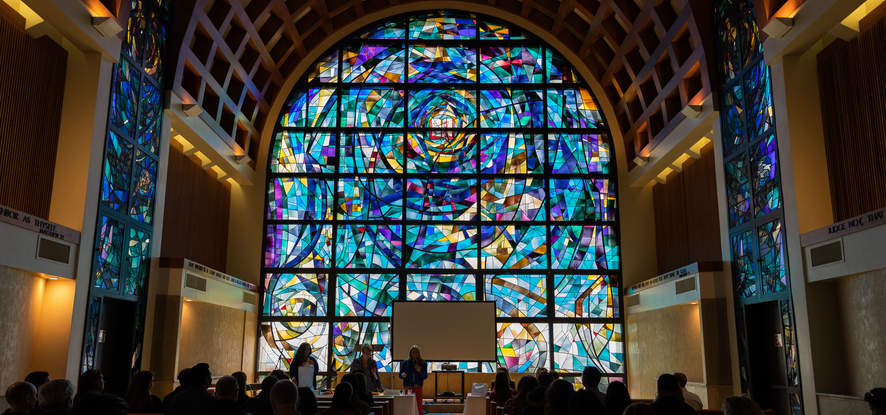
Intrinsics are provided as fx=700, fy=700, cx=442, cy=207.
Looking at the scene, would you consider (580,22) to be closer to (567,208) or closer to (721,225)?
(567,208)

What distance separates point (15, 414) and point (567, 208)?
13907 millimetres

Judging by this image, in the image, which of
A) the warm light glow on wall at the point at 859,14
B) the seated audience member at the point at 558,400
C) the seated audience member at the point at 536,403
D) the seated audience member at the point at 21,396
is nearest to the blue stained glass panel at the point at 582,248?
the warm light glow on wall at the point at 859,14

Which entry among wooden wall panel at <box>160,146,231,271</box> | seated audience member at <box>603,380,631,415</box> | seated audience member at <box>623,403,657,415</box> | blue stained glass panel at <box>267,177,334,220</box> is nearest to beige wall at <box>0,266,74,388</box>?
wooden wall panel at <box>160,146,231,271</box>

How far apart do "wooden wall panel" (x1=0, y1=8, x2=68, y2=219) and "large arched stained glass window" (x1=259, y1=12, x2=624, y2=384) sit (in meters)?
7.15

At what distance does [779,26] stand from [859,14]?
970mm

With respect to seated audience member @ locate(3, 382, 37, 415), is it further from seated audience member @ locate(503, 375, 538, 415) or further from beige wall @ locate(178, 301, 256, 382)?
beige wall @ locate(178, 301, 256, 382)

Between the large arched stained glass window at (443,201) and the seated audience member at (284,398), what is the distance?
12.0 meters

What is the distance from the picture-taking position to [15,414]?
3969 millimetres

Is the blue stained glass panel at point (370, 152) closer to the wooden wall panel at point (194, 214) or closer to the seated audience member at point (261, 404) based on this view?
the wooden wall panel at point (194, 214)

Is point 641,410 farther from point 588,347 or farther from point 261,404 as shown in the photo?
point 588,347

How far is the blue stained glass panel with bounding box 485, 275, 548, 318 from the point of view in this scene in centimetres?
1630

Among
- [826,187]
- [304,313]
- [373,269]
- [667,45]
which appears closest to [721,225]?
[826,187]

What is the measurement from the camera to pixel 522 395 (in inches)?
278

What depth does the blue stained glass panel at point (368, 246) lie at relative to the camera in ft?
53.9
